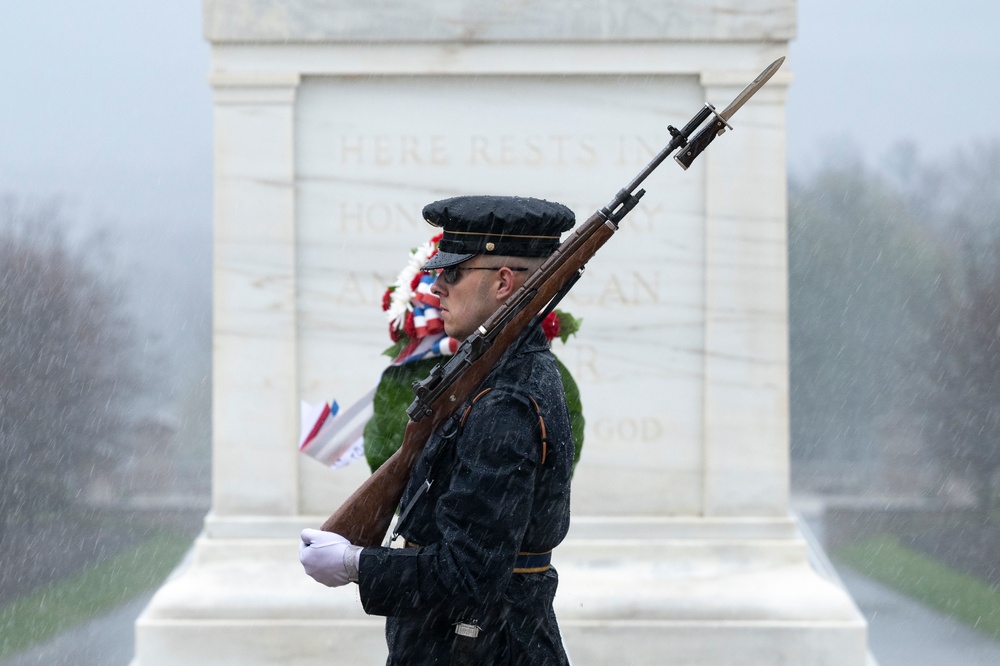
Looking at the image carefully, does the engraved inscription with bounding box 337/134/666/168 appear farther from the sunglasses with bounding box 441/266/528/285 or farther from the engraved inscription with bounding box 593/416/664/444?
the sunglasses with bounding box 441/266/528/285

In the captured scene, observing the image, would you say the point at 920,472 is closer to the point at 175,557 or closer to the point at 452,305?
the point at 175,557

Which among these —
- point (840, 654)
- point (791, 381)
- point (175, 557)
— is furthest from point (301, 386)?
point (791, 381)

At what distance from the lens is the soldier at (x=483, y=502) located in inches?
95.8

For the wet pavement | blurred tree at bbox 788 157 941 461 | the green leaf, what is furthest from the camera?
blurred tree at bbox 788 157 941 461

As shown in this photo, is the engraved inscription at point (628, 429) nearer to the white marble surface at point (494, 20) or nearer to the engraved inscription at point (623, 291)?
the engraved inscription at point (623, 291)

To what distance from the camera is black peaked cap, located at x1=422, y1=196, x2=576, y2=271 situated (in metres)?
2.61

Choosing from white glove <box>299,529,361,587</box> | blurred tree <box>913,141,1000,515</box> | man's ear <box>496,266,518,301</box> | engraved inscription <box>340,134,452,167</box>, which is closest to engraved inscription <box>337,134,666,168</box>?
engraved inscription <box>340,134,452,167</box>

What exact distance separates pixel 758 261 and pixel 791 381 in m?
4.39

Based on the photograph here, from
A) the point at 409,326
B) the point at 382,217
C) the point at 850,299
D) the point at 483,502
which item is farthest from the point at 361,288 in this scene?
the point at 850,299

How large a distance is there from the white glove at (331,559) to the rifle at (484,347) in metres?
0.09

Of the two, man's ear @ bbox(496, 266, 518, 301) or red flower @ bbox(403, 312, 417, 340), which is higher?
man's ear @ bbox(496, 266, 518, 301)

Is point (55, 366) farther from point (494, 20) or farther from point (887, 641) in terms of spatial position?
point (887, 641)

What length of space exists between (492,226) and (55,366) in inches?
265

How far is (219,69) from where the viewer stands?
5.51 meters
